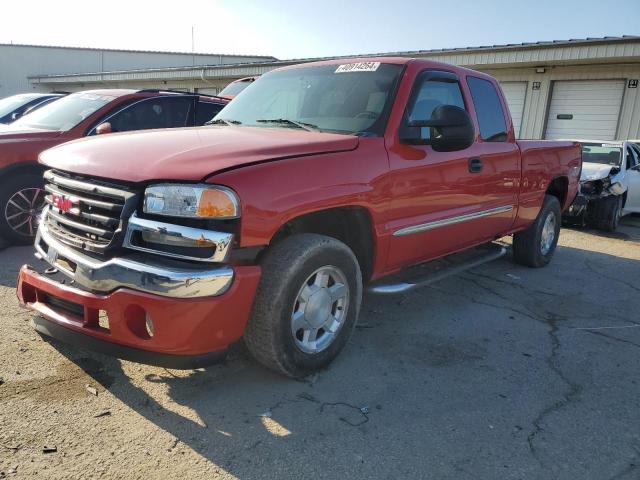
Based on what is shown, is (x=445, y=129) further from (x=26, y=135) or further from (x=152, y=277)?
(x=26, y=135)

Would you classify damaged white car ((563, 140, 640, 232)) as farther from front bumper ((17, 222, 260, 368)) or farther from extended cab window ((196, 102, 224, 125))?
front bumper ((17, 222, 260, 368))

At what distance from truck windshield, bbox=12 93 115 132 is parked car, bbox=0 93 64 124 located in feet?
4.38

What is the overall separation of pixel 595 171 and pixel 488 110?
17.7ft

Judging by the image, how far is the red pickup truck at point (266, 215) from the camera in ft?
8.14

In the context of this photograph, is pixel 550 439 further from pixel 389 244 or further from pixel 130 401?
pixel 130 401

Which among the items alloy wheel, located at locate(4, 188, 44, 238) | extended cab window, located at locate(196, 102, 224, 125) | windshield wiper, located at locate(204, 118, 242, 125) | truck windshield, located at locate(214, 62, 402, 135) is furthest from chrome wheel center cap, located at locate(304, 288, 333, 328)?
extended cab window, located at locate(196, 102, 224, 125)

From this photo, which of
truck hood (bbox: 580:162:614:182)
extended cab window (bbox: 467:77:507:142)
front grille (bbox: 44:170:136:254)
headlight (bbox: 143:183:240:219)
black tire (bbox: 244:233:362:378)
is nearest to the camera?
headlight (bbox: 143:183:240:219)

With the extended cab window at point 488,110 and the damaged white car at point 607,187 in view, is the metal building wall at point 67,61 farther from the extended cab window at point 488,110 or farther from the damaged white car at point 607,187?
the extended cab window at point 488,110

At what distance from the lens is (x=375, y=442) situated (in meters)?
2.53

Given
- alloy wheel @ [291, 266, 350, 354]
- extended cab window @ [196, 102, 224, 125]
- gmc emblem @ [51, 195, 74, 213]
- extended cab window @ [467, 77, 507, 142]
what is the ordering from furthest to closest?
extended cab window @ [196, 102, 224, 125]
extended cab window @ [467, 77, 507, 142]
alloy wheel @ [291, 266, 350, 354]
gmc emblem @ [51, 195, 74, 213]

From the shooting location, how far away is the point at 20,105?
27.5 ft

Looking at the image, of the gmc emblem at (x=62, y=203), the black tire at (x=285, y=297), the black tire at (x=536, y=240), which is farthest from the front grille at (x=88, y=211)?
the black tire at (x=536, y=240)

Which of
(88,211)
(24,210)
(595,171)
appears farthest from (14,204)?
(595,171)

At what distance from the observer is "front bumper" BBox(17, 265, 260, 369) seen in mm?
2416
